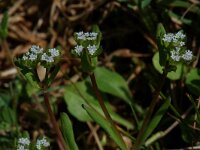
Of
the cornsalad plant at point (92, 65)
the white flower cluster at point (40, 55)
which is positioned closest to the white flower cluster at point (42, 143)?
the cornsalad plant at point (92, 65)

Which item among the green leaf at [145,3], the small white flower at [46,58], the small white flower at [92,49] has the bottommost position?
the small white flower at [92,49]

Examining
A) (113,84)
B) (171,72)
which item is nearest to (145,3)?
(171,72)

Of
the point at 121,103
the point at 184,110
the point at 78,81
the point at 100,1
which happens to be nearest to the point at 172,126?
the point at 184,110

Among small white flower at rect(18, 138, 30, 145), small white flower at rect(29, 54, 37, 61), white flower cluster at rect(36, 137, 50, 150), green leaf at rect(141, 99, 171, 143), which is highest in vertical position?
small white flower at rect(29, 54, 37, 61)

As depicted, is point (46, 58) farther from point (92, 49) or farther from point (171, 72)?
Result: point (171, 72)

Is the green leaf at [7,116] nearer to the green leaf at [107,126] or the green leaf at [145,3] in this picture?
the green leaf at [107,126]

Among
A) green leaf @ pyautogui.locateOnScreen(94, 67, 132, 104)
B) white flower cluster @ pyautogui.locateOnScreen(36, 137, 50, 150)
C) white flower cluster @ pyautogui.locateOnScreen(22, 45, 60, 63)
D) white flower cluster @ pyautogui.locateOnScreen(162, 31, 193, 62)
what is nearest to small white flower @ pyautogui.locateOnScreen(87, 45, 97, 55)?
white flower cluster @ pyautogui.locateOnScreen(22, 45, 60, 63)

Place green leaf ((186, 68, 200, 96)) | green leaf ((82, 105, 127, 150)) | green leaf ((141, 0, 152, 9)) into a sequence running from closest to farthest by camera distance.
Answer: green leaf ((82, 105, 127, 150)), green leaf ((186, 68, 200, 96)), green leaf ((141, 0, 152, 9))

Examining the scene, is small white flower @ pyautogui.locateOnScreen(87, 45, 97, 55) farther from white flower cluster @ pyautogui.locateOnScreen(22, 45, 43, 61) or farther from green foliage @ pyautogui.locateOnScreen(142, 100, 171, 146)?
green foliage @ pyautogui.locateOnScreen(142, 100, 171, 146)
